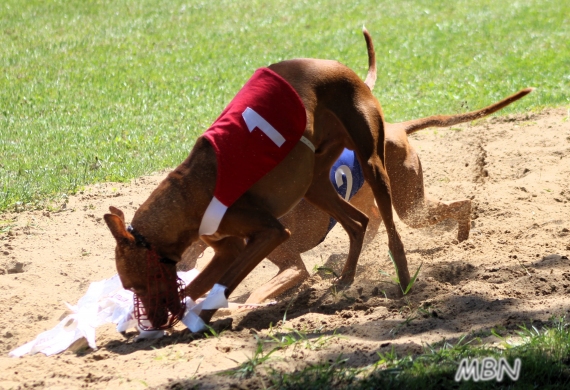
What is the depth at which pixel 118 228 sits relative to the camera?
426cm

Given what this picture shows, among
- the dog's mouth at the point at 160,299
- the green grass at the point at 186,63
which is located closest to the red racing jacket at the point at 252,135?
the dog's mouth at the point at 160,299

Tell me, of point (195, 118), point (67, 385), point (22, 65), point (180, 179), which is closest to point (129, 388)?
point (67, 385)

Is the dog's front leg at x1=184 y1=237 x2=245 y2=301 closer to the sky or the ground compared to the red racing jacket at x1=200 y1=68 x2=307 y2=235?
closer to the ground

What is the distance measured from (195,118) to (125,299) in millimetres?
5028

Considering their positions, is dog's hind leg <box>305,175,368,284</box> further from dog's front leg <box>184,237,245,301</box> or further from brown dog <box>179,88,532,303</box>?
dog's front leg <box>184,237,245,301</box>

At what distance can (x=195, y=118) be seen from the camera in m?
9.76

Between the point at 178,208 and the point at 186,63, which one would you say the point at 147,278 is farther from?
the point at 186,63

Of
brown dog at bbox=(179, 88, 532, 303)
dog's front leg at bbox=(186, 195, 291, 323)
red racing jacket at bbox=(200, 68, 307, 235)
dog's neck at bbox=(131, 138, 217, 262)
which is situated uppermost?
red racing jacket at bbox=(200, 68, 307, 235)

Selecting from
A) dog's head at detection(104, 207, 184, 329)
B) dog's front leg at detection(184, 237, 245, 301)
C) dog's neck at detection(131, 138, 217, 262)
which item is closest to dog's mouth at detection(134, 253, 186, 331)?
dog's head at detection(104, 207, 184, 329)

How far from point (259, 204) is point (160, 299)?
854mm

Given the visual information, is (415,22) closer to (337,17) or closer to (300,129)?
(337,17)

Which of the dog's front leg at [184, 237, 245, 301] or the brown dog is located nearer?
the dog's front leg at [184, 237, 245, 301]

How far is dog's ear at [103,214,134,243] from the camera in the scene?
4211 mm

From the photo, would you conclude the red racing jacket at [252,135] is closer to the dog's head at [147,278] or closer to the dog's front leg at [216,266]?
the dog's head at [147,278]
